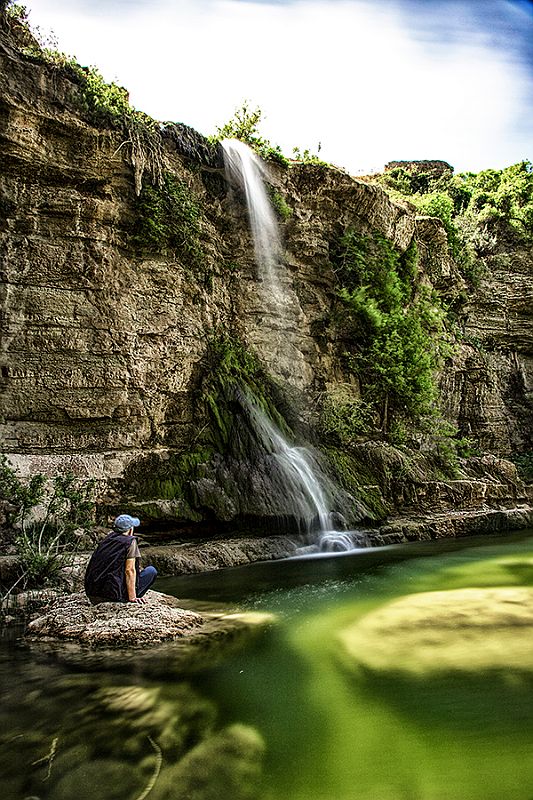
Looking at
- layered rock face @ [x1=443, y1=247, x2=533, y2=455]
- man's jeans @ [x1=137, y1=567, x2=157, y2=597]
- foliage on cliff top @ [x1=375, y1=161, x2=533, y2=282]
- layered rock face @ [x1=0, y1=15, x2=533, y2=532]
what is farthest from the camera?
foliage on cliff top @ [x1=375, y1=161, x2=533, y2=282]

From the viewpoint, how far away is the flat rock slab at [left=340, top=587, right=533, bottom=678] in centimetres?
432

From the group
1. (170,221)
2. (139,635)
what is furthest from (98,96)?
(139,635)

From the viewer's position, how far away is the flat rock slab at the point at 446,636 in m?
4.32

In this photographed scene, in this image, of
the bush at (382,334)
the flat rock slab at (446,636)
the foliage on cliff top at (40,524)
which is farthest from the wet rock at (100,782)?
the bush at (382,334)

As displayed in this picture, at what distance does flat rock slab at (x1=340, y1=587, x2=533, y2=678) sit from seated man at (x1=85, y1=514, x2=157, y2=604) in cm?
230

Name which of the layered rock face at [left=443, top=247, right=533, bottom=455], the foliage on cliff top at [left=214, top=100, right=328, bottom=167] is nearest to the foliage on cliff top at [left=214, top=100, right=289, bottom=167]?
the foliage on cliff top at [left=214, top=100, right=328, bottom=167]

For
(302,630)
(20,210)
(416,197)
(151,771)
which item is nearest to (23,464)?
(20,210)

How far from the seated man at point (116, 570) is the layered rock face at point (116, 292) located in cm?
507

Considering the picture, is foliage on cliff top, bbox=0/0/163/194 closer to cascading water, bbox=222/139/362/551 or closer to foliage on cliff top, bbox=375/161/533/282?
cascading water, bbox=222/139/362/551

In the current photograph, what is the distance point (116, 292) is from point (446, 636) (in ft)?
31.8

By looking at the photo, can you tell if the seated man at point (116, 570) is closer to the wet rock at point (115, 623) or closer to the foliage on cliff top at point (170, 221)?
the wet rock at point (115, 623)

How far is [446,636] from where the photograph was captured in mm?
5016

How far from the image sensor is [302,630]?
5672 mm

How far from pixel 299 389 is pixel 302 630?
9.86m
